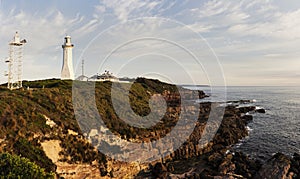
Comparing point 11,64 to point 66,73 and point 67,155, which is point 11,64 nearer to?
point 66,73

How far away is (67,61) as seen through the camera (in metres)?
46.3

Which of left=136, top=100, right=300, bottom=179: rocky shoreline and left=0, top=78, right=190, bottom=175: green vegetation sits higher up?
left=0, top=78, right=190, bottom=175: green vegetation

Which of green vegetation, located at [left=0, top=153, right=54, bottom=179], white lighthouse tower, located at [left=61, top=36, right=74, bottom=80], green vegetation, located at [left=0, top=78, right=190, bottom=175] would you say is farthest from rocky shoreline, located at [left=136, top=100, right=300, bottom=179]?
white lighthouse tower, located at [left=61, top=36, right=74, bottom=80]

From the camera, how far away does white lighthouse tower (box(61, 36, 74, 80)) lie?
46250 mm

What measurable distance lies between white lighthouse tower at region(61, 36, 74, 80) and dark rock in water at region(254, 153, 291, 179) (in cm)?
3686

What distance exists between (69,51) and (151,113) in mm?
20720

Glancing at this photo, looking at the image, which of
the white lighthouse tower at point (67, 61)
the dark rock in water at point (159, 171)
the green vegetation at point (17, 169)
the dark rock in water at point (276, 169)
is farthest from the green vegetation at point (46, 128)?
the white lighthouse tower at point (67, 61)

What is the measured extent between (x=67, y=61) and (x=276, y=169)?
3845 cm

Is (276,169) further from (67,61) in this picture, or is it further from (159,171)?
(67,61)

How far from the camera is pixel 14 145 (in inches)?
765

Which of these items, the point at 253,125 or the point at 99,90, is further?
the point at 253,125

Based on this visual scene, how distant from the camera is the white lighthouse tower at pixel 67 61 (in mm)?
46250

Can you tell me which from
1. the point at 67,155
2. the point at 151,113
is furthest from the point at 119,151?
the point at 151,113

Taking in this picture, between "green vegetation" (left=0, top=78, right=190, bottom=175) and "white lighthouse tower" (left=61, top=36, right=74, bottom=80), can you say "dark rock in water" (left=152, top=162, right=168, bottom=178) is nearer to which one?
"green vegetation" (left=0, top=78, right=190, bottom=175)
